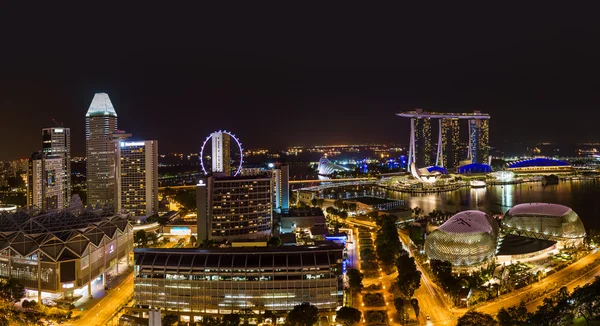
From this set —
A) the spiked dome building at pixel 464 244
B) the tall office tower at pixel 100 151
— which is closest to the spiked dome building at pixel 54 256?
the spiked dome building at pixel 464 244

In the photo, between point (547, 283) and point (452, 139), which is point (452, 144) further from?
point (547, 283)

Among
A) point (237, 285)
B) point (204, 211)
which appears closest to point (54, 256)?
point (237, 285)

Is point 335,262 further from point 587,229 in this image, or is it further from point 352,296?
point 587,229

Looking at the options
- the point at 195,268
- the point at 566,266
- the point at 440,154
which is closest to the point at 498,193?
the point at 440,154

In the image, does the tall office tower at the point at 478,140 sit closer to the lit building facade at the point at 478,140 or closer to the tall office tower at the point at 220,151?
the lit building facade at the point at 478,140

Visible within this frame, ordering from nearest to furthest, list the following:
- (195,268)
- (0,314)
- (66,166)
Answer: (0,314)
(195,268)
(66,166)
